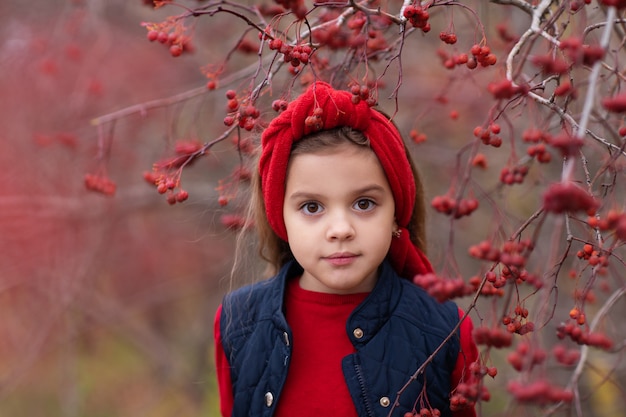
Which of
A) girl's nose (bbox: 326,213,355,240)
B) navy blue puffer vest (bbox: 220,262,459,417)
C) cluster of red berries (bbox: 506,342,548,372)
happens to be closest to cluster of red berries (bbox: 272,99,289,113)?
girl's nose (bbox: 326,213,355,240)

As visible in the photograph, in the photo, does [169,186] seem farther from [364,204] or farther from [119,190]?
[119,190]

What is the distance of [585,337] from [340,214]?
0.60 m

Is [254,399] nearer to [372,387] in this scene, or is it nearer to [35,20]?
[372,387]

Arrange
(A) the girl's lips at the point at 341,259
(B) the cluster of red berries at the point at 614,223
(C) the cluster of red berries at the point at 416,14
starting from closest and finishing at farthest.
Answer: (B) the cluster of red berries at the point at 614,223 → (C) the cluster of red berries at the point at 416,14 → (A) the girl's lips at the point at 341,259

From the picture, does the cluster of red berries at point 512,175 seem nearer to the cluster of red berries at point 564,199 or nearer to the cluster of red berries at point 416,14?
the cluster of red berries at point 416,14

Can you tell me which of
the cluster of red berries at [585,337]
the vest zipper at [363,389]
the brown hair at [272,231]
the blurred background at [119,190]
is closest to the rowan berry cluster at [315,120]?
the brown hair at [272,231]

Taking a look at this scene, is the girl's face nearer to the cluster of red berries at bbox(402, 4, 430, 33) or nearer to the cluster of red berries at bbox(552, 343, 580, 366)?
the cluster of red berries at bbox(402, 4, 430, 33)

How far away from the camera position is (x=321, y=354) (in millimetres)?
2199

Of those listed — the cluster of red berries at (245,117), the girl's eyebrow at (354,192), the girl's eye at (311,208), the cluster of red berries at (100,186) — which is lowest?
the cluster of red berries at (100,186)

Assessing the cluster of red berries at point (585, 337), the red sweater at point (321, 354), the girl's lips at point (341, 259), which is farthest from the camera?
the red sweater at point (321, 354)

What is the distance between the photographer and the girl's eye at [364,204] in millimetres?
2092

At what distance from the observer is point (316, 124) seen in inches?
79.7

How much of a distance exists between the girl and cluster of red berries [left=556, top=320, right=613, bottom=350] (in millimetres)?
303

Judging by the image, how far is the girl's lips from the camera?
2.04 meters
